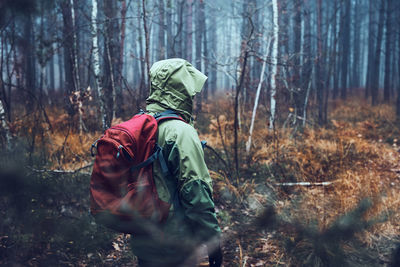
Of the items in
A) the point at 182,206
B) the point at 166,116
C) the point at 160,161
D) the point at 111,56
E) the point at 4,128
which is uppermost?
the point at 111,56

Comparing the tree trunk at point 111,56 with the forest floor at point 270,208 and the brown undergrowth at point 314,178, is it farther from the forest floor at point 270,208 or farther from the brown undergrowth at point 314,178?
the brown undergrowth at point 314,178

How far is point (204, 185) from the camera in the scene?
1.76 metres

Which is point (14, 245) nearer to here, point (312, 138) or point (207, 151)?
point (207, 151)

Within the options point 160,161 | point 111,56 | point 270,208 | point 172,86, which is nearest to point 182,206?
point 160,161

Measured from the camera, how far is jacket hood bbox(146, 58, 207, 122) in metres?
1.96

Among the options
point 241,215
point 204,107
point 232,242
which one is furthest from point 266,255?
point 204,107

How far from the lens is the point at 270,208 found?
1.67 m

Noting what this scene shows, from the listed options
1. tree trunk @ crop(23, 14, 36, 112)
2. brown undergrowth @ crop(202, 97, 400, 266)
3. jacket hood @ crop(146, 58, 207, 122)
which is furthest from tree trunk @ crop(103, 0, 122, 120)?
jacket hood @ crop(146, 58, 207, 122)

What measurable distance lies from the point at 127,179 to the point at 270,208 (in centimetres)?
81

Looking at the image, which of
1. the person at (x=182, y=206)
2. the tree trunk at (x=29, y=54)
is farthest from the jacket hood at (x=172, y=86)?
the tree trunk at (x=29, y=54)

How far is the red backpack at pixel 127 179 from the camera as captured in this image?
1.61 metres

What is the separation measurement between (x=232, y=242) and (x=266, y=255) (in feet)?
1.57

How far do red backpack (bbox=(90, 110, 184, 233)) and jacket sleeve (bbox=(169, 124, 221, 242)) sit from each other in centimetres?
10

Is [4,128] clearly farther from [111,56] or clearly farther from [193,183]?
[193,183]
